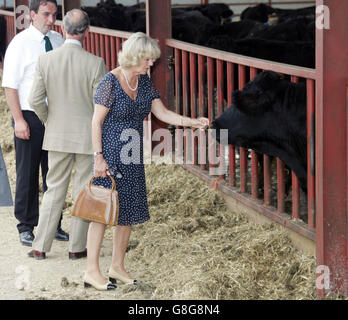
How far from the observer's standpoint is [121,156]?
4.63 m

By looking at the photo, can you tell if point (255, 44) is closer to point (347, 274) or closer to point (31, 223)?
point (31, 223)

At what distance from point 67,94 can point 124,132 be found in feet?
2.64

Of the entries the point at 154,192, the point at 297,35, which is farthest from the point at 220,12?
the point at 154,192

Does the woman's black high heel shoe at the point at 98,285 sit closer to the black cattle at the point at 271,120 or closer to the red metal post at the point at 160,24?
the black cattle at the point at 271,120

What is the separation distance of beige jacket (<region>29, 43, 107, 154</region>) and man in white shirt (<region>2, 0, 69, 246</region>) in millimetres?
375

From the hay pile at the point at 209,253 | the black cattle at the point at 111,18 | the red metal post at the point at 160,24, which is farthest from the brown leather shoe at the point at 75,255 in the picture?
the black cattle at the point at 111,18

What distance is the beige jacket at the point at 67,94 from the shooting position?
5.16 m

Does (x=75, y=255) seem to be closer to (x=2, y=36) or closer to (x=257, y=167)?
(x=257, y=167)

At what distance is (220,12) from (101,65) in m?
13.7

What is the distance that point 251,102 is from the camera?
18.4ft

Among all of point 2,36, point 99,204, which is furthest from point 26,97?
point 2,36

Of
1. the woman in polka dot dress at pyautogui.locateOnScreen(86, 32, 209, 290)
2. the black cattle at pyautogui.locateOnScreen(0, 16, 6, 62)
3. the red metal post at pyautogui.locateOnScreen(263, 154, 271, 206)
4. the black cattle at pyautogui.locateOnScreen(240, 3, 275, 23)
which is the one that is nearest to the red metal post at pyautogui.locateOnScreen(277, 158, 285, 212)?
the red metal post at pyautogui.locateOnScreen(263, 154, 271, 206)

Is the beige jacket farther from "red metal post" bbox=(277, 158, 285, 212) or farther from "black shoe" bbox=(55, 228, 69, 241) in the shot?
"red metal post" bbox=(277, 158, 285, 212)
